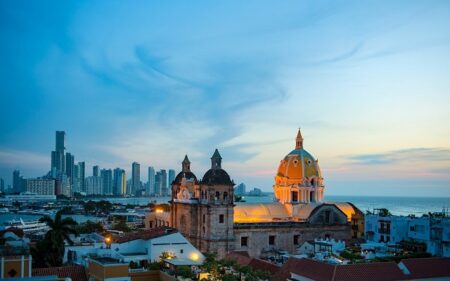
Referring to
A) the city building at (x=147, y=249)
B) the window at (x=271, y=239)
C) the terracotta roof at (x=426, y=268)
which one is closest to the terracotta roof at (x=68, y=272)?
the city building at (x=147, y=249)

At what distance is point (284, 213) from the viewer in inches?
2530

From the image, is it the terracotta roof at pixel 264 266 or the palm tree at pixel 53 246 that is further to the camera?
the terracotta roof at pixel 264 266

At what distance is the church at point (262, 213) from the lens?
55.6m

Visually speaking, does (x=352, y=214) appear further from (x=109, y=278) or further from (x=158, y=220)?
(x=109, y=278)

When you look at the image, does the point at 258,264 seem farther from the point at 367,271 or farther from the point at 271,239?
the point at 271,239

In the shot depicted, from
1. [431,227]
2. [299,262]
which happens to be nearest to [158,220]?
[431,227]

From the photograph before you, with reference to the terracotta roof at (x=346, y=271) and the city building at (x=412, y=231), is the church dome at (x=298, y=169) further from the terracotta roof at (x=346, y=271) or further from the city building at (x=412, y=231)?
the terracotta roof at (x=346, y=271)

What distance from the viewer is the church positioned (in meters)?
55.6

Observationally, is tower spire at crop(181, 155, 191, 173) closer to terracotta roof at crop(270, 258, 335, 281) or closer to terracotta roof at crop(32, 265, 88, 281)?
terracotta roof at crop(270, 258, 335, 281)

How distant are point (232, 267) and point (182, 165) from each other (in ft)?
94.7

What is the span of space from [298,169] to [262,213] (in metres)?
7.99

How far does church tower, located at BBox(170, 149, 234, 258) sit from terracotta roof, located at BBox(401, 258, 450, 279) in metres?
21.9

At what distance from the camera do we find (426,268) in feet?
121

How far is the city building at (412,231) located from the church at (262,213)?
111 inches
